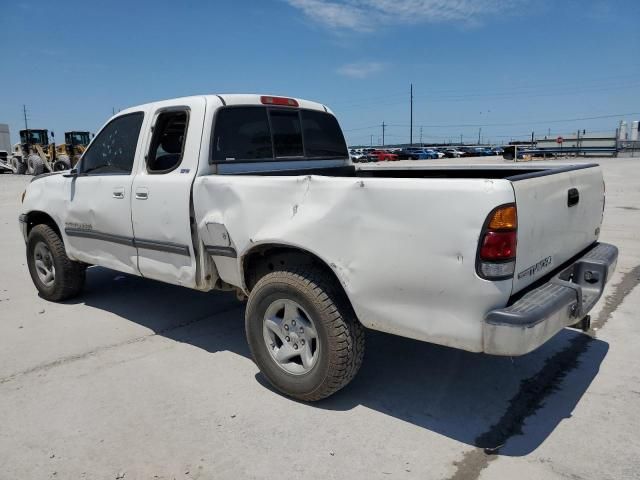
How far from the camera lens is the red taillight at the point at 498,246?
256 centimetres

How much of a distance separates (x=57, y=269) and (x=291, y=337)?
10.9 feet

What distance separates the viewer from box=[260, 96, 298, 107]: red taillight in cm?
452

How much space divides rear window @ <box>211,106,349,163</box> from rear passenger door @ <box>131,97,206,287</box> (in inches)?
8.8

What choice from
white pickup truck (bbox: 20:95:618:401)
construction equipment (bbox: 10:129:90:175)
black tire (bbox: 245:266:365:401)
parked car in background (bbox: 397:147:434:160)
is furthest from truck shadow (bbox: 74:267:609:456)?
parked car in background (bbox: 397:147:434:160)

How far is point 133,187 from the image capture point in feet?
14.3

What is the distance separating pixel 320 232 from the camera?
3109 millimetres

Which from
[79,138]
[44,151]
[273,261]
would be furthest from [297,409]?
[79,138]

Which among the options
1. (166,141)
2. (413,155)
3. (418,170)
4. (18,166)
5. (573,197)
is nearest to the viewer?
(573,197)

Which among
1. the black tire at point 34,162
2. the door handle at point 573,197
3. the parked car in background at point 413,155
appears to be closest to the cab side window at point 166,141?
the door handle at point 573,197

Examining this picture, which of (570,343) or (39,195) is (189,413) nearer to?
(570,343)

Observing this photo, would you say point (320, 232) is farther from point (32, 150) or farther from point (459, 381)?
point (32, 150)

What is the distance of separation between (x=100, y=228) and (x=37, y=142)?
3407 centimetres

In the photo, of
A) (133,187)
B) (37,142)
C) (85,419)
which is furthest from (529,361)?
(37,142)

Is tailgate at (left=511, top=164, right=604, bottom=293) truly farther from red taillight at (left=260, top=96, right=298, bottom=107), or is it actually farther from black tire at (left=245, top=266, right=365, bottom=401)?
red taillight at (left=260, top=96, right=298, bottom=107)
